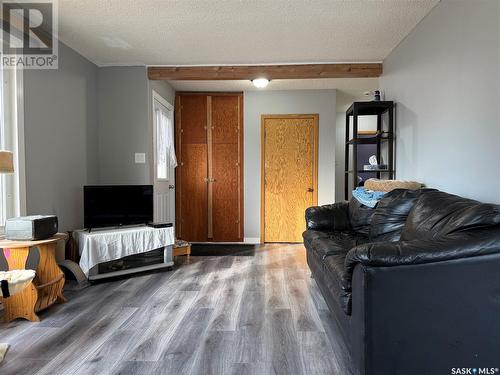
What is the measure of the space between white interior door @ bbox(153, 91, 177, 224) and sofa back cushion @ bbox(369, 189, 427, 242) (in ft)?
9.41

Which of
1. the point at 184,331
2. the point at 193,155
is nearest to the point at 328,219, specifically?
the point at 184,331

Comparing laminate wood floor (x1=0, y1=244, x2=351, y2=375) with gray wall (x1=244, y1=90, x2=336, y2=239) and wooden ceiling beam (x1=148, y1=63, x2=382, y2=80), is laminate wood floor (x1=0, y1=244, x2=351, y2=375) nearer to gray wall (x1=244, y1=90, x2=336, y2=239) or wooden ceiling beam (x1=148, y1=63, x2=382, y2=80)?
gray wall (x1=244, y1=90, x2=336, y2=239)

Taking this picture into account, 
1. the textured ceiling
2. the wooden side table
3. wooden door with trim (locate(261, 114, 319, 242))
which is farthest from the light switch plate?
wooden door with trim (locate(261, 114, 319, 242))

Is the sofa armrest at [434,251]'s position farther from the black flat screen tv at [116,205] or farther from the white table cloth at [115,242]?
the black flat screen tv at [116,205]

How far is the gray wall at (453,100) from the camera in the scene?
2.01 metres

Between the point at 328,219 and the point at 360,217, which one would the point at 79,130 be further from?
the point at 360,217

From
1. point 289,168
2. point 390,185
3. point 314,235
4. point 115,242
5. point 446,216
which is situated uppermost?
point 289,168

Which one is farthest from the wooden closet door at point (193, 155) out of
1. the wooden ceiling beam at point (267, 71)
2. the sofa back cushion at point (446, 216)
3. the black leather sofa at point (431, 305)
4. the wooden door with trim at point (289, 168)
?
the black leather sofa at point (431, 305)

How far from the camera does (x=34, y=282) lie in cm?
249

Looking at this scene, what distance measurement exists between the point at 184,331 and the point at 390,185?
6.96 feet

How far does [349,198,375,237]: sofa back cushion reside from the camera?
3089 millimetres

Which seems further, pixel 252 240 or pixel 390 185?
pixel 252 240

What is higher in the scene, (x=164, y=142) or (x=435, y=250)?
(x=164, y=142)

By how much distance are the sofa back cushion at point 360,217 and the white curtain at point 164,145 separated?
2.62 meters
